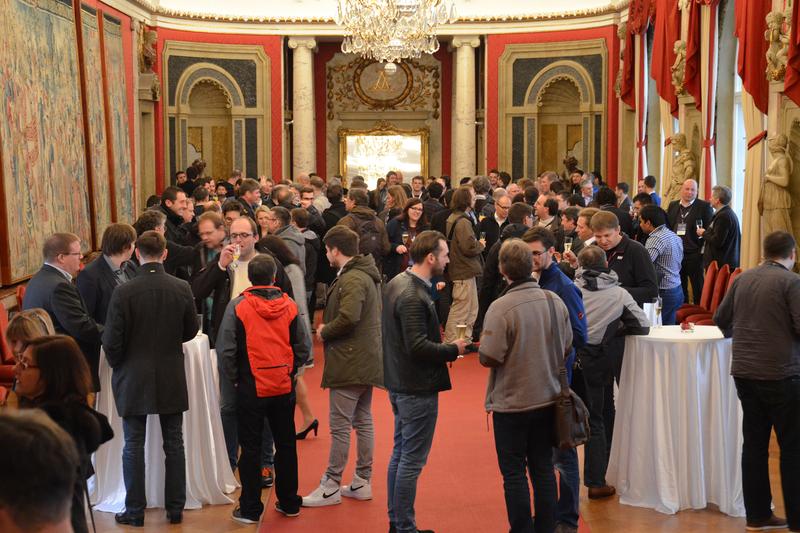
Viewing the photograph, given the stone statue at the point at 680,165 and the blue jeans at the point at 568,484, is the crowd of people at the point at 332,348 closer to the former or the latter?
the blue jeans at the point at 568,484

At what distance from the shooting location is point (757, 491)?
5836 millimetres

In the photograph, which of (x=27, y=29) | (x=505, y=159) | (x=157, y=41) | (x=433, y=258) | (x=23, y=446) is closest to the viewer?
(x=23, y=446)

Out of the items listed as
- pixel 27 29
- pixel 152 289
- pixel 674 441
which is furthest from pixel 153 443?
pixel 27 29

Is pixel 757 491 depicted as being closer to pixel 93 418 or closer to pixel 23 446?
pixel 93 418

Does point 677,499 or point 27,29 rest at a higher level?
point 27,29

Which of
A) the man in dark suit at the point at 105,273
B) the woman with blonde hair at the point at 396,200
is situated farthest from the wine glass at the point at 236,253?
the woman with blonde hair at the point at 396,200

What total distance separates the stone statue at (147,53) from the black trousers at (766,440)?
15.0 metres

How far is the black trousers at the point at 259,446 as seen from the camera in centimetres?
590

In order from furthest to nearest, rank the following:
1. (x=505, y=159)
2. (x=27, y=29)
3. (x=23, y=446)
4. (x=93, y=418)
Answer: (x=505, y=159)
(x=27, y=29)
(x=93, y=418)
(x=23, y=446)

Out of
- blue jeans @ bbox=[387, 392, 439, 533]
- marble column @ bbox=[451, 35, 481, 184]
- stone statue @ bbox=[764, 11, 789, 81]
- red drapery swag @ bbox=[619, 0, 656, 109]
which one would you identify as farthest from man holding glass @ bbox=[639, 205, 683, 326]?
marble column @ bbox=[451, 35, 481, 184]

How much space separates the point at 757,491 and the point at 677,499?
535 mm

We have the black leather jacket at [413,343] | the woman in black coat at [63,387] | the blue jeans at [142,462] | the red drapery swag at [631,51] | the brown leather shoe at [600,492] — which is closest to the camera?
the woman in black coat at [63,387]

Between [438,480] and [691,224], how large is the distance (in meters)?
5.70

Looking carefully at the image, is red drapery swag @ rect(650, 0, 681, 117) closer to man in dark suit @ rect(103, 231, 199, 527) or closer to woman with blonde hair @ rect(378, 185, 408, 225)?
woman with blonde hair @ rect(378, 185, 408, 225)
